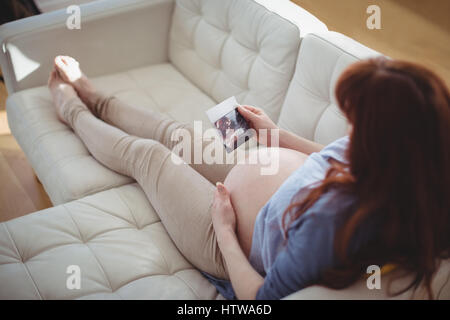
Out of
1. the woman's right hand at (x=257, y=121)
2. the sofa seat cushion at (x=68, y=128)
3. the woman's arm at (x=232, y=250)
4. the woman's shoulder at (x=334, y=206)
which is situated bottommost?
the sofa seat cushion at (x=68, y=128)

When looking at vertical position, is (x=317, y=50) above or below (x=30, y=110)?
above

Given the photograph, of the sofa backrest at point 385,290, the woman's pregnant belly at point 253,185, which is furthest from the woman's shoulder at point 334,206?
the woman's pregnant belly at point 253,185

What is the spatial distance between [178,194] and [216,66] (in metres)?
0.84

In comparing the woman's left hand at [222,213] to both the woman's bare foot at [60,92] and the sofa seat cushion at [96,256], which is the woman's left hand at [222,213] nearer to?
the sofa seat cushion at [96,256]

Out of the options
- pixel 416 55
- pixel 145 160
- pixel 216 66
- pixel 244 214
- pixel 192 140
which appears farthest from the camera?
pixel 416 55

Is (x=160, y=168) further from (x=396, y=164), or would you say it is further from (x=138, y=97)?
(x=396, y=164)

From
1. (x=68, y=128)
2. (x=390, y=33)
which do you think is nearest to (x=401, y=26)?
(x=390, y=33)

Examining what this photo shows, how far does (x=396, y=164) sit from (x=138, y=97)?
1379 millimetres

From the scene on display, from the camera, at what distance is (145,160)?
1414 millimetres

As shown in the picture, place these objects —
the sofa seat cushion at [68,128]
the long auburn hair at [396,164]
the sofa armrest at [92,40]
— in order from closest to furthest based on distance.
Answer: the long auburn hair at [396,164] < the sofa seat cushion at [68,128] < the sofa armrest at [92,40]

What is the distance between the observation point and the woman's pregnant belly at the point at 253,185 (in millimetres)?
1184

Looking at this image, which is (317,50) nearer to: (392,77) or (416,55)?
(392,77)
